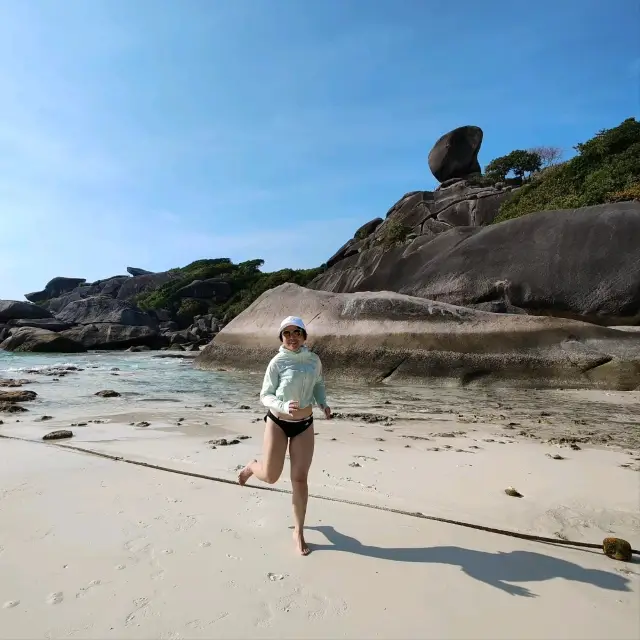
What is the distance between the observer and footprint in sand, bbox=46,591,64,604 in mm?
1879

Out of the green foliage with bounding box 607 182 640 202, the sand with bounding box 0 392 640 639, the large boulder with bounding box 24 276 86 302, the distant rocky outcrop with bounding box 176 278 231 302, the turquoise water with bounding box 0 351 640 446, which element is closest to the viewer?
the sand with bounding box 0 392 640 639

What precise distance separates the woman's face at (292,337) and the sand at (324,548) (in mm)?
998

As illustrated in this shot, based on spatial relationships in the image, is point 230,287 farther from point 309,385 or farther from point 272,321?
point 309,385

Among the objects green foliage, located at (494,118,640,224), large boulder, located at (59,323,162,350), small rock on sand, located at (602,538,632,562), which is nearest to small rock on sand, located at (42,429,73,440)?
small rock on sand, located at (602,538,632,562)

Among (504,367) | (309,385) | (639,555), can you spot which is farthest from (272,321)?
(639,555)

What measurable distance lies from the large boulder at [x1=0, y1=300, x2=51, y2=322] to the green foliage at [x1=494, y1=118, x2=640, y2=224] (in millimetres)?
33351

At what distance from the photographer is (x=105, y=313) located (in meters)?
36.0

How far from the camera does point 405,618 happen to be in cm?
181

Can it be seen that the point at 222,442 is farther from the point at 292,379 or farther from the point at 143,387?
the point at 143,387

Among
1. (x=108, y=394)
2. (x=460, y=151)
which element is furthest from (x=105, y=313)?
(x=460, y=151)

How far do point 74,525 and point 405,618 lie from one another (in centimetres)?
182

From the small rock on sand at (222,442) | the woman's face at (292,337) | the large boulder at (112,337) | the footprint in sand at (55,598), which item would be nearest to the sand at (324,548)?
the footprint in sand at (55,598)

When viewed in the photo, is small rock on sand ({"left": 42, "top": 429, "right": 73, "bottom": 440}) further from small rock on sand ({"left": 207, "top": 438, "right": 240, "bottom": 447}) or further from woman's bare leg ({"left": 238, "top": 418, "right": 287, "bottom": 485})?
woman's bare leg ({"left": 238, "top": 418, "right": 287, "bottom": 485})

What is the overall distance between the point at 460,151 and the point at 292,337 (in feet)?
136
